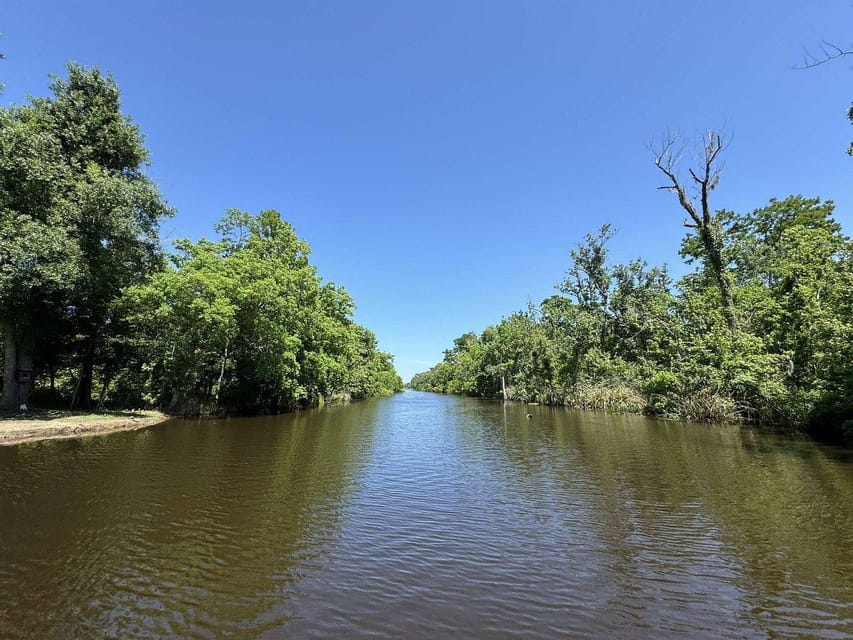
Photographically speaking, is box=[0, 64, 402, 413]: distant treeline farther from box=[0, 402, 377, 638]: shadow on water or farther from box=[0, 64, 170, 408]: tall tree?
box=[0, 402, 377, 638]: shadow on water

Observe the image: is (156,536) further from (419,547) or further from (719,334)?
(719,334)

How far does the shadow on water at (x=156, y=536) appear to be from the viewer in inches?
192

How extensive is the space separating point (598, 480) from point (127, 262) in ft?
83.0

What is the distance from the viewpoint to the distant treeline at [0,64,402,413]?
65.7 feet

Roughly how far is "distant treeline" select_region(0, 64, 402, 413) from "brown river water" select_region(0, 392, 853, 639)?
9983mm

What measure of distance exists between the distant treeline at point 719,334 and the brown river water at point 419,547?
25.7 feet

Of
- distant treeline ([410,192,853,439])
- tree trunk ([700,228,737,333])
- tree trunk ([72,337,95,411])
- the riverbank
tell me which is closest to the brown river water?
the riverbank

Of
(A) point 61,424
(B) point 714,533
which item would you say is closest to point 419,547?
(B) point 714,533

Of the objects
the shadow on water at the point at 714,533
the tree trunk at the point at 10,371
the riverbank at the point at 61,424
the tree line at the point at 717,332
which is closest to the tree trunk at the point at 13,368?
the tree trunk at the point at 10,371

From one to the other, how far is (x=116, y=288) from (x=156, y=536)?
22.4m

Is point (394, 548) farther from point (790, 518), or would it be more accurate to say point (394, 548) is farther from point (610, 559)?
point (790, 518)

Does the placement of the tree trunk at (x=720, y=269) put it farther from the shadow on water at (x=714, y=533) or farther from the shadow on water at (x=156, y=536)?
the shadow on water at (x=156, y=536)

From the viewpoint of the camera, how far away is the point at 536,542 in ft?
24.5

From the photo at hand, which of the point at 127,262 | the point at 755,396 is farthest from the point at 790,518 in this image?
the point at 127,262
